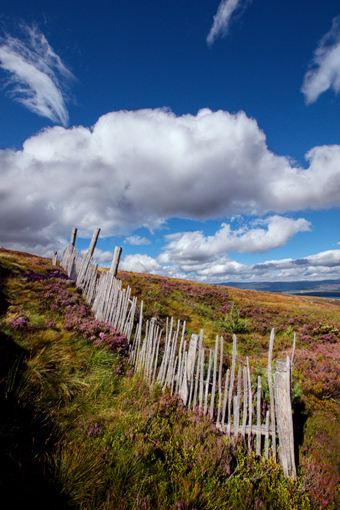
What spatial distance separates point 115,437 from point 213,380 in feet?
6.85

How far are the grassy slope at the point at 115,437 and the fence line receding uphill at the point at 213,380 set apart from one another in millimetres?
350

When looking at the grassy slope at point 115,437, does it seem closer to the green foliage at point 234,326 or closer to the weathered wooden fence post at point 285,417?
the weathered wooden fence post at point 285,417

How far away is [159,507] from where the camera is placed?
2.55 meters

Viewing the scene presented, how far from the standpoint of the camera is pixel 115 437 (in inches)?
133

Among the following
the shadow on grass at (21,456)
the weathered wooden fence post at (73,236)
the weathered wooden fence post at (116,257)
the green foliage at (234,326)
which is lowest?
the green foliage at (234,326)

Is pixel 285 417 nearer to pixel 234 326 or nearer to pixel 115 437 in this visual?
pixel 115 437

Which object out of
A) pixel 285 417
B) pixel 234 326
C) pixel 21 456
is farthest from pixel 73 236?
pixel 285 417

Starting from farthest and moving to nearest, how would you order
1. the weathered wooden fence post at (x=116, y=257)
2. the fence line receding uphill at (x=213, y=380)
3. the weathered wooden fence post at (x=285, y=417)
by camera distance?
1. the weathered wooden fence post at (x=116, y=257)
2. the fence line receding uphill at (x=213, y=380)
3. the weathered wooden fence post at (x=285, y=417)

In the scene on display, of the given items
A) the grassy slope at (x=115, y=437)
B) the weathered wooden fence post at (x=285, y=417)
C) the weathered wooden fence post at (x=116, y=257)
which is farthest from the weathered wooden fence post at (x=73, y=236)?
the weathered wooden fence post at (x=285, y=417)

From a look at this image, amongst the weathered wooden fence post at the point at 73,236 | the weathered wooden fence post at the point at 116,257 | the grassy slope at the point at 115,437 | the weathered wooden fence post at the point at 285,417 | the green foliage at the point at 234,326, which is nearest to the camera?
the grassy slope at the point at 115,437

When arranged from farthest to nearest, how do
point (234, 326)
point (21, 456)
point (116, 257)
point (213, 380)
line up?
point (234, 326), point (116, 257), point (213, 380), point (21, 456)

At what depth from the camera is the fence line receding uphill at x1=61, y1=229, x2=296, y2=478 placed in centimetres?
385

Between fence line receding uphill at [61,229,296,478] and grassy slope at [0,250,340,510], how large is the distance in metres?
0.35

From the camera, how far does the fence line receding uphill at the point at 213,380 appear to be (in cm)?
385
